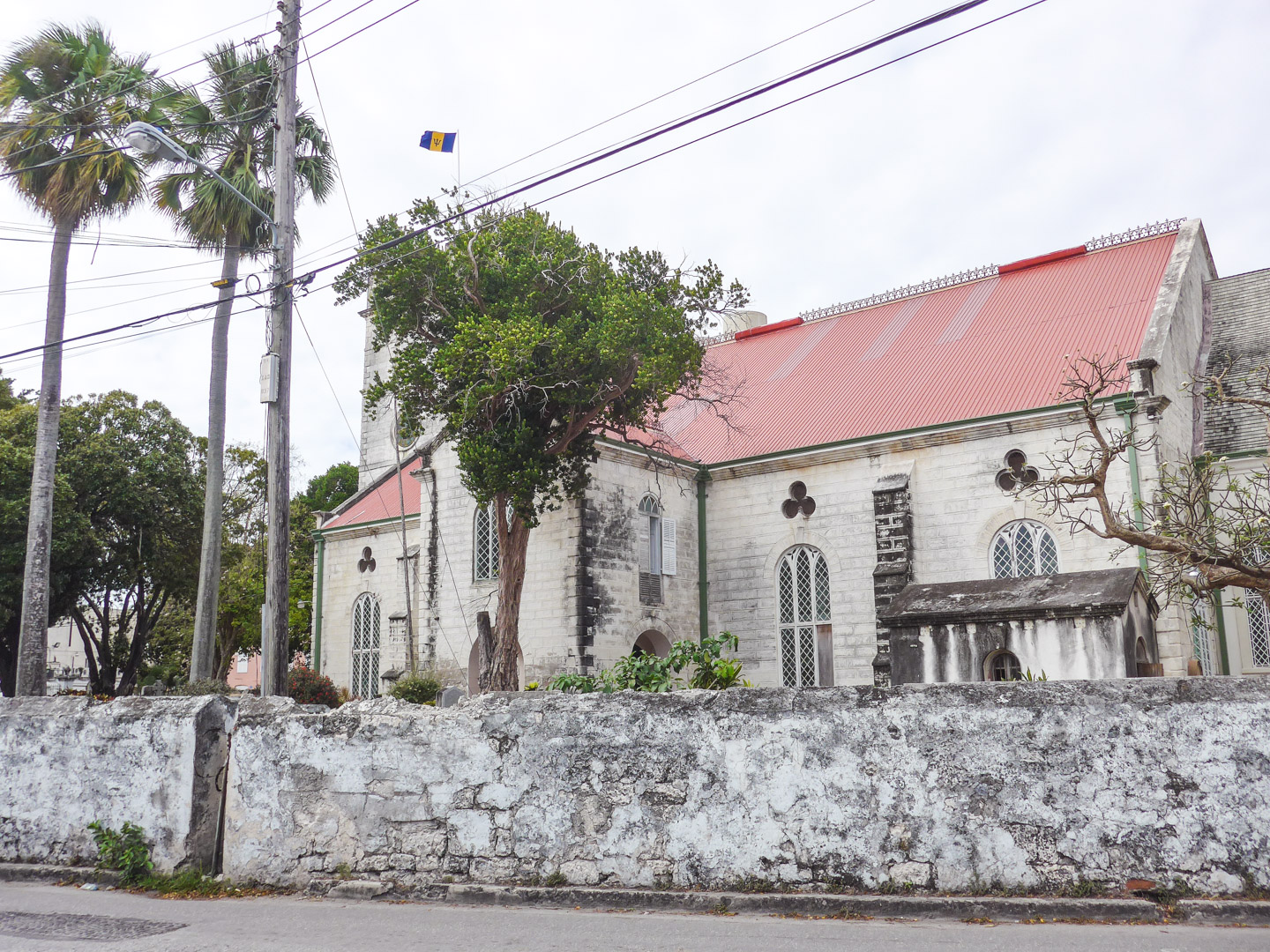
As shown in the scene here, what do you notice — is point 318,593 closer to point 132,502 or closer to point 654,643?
point 132,502

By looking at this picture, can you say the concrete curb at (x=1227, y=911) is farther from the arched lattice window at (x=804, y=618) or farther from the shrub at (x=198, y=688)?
the shrub at (x=198, y=688)

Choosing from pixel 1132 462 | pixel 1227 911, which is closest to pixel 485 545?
pixel 1132 462

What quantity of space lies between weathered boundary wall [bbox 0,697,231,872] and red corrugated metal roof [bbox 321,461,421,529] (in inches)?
637

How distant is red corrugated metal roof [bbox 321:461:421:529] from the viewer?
86.7 feet

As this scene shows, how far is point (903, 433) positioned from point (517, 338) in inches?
332

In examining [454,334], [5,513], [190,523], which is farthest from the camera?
[190,523]

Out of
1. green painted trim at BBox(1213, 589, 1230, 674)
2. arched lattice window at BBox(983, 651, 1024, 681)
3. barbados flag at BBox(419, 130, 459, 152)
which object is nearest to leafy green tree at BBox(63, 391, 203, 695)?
barbados flag at BBox(419, 130, 459, 152)

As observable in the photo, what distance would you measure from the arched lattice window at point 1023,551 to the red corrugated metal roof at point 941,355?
2306 millimetres


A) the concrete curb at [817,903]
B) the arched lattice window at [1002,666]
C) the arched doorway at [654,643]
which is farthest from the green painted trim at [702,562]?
the concrete curb at [817,903]

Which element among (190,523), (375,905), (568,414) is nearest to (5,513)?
(190,523)

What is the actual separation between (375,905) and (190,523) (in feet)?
86.2

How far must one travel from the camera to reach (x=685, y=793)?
7254 millimetres

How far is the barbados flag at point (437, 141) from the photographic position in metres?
13.7

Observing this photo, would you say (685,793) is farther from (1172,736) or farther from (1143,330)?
(1143,330)
